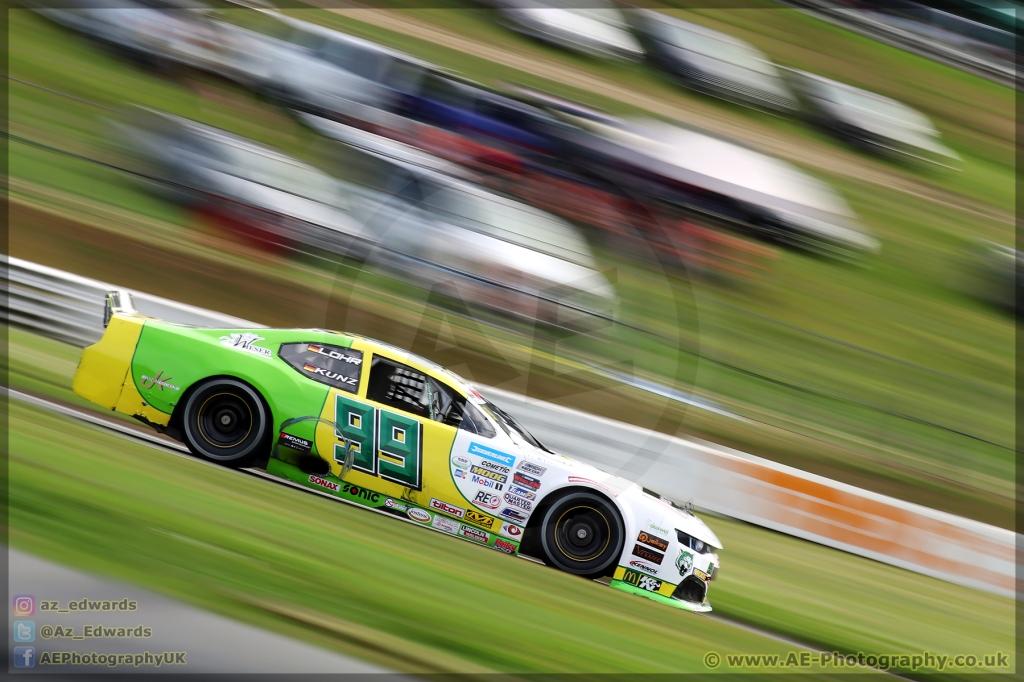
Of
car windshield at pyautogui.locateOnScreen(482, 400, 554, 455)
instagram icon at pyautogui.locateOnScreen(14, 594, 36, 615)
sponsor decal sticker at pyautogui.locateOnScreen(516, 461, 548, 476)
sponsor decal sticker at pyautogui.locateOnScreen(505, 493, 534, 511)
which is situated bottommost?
instagram icon at pyautogui.locateOnScreen(14, 594, 36, 615)

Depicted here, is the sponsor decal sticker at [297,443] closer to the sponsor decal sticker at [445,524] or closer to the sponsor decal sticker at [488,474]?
the sponsor decal sticker at [445,524]

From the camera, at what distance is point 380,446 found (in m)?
5.16

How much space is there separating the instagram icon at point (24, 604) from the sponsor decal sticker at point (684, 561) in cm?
361

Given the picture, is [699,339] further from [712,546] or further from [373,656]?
[373,656]

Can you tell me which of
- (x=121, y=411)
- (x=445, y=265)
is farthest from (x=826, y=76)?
(x=121, y=411)

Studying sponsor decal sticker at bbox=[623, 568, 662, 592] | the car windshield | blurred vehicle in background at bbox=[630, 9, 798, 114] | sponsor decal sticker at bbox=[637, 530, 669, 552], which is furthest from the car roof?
blurred vehicle in background at bbox=[630, 9, 798, 114]

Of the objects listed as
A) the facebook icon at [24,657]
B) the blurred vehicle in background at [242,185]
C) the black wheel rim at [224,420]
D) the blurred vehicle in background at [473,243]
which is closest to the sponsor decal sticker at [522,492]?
the black wheel rim at [224,420]

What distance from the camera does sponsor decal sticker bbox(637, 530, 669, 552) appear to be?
5.25 m

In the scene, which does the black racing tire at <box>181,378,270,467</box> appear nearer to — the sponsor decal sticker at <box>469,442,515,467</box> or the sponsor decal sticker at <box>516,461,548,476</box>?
→ the sponsor decal sticker at <box>469,442,515,467</box>

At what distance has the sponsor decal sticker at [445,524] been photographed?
206 inches

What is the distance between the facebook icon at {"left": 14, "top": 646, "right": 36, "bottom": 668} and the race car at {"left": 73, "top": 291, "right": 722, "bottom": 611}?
178cm

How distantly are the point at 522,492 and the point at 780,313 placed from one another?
6312mm

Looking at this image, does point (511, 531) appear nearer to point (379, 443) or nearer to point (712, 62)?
point (379, 443)

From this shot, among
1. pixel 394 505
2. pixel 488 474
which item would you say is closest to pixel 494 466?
pixel 488 474
